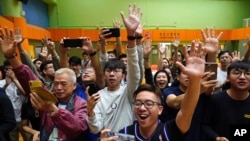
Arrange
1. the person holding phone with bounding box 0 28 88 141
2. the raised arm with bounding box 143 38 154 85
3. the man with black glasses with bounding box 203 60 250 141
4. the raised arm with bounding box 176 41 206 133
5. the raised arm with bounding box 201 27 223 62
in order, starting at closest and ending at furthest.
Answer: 1. the raised arm with bounding box 176 41 206 133
2. the person holding phone with bounding box 0 28 88 141
3. the man with black glasses with bounding box 203 60 250 141
4. the raised arm with bounding box 201 27 223 62
5. the raised arm with bounding box 143 38 154 85

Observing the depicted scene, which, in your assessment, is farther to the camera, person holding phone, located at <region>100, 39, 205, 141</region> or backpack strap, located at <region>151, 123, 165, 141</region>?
backpack strap, located at <region>151, 123, 165, 141</region>

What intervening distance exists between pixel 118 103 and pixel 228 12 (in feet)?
37.9

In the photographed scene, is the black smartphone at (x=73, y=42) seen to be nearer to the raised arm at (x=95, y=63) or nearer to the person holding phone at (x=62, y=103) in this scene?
the raised arm at (x=95, y=63)

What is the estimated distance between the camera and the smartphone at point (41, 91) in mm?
1567

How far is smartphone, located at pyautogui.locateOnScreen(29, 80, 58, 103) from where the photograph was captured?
1.57 metres

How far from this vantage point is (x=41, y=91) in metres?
1.60

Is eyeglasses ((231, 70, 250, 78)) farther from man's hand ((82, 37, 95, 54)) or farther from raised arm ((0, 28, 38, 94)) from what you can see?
raised arm ((0, 28, 38, 94))

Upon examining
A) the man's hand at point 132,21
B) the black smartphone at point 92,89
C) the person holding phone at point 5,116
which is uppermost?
the man's hand at point 132,21

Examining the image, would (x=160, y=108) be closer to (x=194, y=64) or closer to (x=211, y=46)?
(x=194, y=64)

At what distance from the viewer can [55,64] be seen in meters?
3.27

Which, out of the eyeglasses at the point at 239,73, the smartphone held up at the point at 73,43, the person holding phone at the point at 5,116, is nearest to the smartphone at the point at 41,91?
the person holding phone at the point at 5,116

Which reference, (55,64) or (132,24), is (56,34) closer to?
(55,64)

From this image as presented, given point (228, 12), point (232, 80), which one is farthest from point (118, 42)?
point (228, 12)

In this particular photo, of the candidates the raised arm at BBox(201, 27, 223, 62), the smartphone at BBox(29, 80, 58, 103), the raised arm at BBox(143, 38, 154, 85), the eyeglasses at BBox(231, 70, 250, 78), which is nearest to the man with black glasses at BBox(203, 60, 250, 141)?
the eyeglasses at BBox(231, 70, 250, 78)
